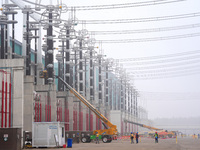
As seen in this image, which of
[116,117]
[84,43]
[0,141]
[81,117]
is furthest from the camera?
[116,117]

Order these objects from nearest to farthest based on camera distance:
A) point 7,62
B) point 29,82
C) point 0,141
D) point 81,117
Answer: point 0,141
point 7,62
point 29,82
point 81,117

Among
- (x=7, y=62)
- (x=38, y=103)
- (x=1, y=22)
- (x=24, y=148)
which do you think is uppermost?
(x=1, y=22)

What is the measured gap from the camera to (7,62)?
39.2m

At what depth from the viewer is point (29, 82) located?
148ft

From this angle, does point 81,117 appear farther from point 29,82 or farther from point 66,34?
point 29,82

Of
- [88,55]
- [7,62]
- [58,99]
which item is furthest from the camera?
[88,55]

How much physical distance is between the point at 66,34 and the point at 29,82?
2465 cm

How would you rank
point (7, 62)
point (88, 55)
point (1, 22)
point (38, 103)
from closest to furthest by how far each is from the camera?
point (7, 62)
point (1, 22)
point (38, 103)
point (88, 55)

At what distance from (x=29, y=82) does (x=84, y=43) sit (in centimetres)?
4240

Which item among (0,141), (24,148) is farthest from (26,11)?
(0,141)

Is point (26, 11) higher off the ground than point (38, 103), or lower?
higher

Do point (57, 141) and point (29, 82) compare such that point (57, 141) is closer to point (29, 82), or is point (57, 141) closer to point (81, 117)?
point (29, 82)

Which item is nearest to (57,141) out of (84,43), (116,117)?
(84,43)

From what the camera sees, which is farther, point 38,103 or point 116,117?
point 116,117
